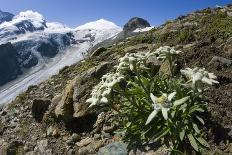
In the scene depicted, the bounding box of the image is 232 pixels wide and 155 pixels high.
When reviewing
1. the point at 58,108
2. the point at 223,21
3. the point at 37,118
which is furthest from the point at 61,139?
the point at 223,21

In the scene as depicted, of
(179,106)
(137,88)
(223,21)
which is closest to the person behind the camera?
(179,106)

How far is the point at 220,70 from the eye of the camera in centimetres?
1159

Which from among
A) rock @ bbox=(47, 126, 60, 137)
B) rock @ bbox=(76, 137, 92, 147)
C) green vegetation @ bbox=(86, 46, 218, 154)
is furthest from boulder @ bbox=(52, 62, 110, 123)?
green vegetation @ bbox=(86, 46, 218, 154)

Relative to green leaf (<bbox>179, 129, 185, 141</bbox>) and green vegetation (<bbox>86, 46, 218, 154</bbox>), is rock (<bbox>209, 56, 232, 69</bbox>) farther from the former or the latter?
green leaf (<bbox>179, 129, 185, 141</bbox>)

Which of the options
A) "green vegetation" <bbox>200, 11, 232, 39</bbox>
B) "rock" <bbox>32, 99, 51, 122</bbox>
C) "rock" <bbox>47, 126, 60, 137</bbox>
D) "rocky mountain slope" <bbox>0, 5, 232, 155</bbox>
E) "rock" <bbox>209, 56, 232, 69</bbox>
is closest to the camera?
"rocky mountain slope" <bbox>0, 5, 232, 155</bbox>

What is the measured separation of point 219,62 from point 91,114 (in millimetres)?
3900

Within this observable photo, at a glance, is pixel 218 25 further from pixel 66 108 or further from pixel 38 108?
pixel 38 108

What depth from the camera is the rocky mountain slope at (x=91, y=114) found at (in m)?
9.60

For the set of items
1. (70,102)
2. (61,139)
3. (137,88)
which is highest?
(137,88)

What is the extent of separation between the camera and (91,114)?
1233 centimetres

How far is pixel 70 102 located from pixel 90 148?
7.50 feet

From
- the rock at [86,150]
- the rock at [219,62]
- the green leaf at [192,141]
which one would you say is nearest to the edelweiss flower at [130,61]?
the green leaf at [192,141]

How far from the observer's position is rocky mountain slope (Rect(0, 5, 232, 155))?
31.5 ft

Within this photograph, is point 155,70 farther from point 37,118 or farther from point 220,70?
point 37,118
